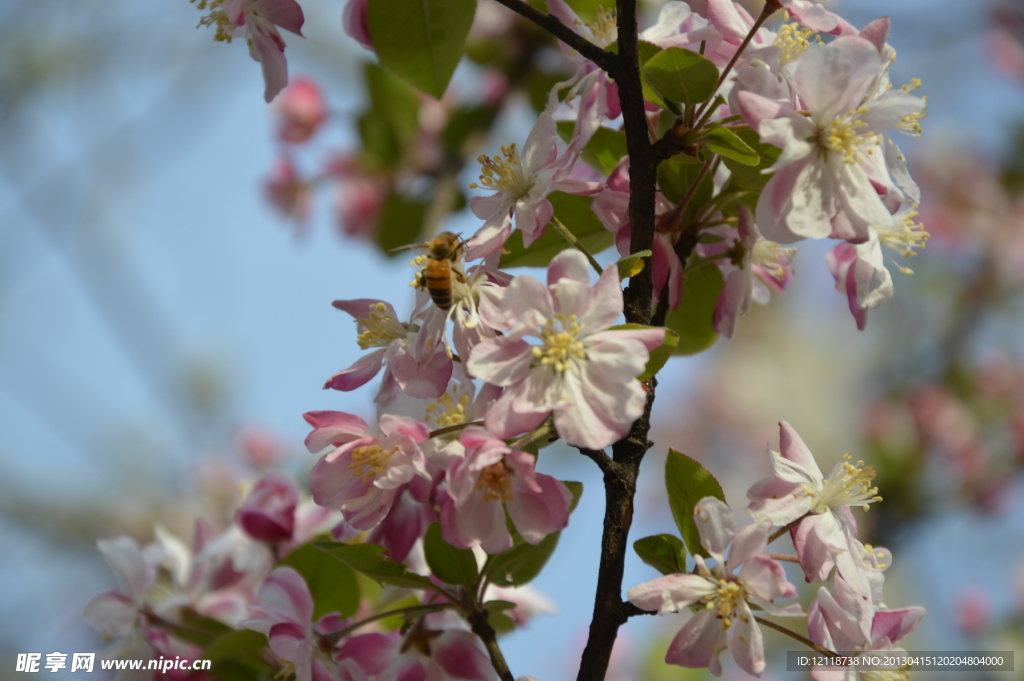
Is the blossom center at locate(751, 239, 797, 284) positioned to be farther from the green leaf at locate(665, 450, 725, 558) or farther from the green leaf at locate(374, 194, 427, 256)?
the green leaf at locate(374, 194, 427, 256)

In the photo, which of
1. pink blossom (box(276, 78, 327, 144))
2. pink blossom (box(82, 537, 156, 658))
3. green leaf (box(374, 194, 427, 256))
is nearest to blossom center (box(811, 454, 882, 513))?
pink blossom (box(82, 537, 156, 658))

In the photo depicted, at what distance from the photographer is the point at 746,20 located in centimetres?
81

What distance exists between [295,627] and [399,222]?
1.42 m

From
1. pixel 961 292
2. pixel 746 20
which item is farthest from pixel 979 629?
pixel 746 20

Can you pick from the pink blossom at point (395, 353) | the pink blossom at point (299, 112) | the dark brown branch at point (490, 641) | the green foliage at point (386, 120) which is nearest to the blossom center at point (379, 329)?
the pink blossom at point (395, 353)

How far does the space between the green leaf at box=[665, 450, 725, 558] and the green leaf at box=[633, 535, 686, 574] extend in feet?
0.04

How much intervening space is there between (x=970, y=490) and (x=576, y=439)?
3.03 metres

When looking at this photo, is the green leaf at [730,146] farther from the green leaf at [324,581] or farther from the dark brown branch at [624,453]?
the green leaf at [324,581]

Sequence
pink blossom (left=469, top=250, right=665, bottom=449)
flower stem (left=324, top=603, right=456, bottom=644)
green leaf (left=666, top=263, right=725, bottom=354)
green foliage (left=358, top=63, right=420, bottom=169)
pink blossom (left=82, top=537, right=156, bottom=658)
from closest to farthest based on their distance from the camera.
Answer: pink blossom (left=469, top=250, right=665, bottom=449)
flower stem (left=324, top=603, right=456, bottom=644)
green leaf (left=666, top=263, right=725, bottom=354)
pink blossom (left=82, top=537, right=156, bottom=658)
green foliage (left=358, top=63, right=420, bottom=169)

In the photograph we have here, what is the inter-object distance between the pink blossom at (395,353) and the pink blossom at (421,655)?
30 cm

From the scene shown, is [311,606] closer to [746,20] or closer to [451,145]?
[746,20]

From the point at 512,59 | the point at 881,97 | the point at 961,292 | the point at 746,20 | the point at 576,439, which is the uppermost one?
the point at 961,292

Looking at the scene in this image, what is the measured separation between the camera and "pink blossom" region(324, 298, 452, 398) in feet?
2.43

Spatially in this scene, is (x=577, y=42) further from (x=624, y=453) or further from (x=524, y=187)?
(x=624, y=453)
